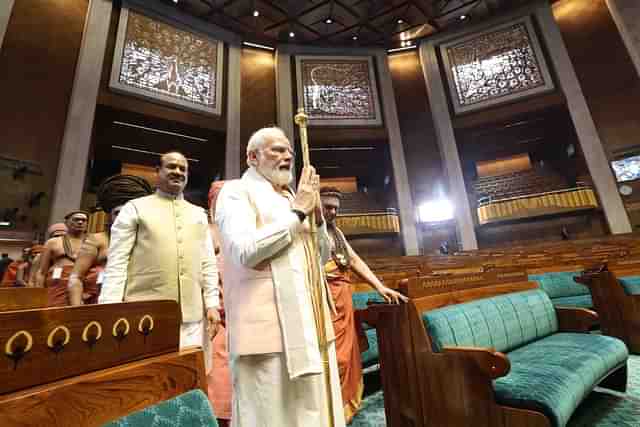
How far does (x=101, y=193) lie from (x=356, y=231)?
999 cm

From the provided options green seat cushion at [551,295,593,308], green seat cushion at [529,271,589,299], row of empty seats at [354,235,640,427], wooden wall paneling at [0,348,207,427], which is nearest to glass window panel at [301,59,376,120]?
green seat cushion at [529,271,589,299]

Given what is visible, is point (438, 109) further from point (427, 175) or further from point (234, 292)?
point (234, 292)

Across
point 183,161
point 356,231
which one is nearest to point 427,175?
point 356,231

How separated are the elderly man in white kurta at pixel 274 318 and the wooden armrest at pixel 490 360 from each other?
0.70 m

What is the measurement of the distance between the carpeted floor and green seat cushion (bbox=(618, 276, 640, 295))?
848mm

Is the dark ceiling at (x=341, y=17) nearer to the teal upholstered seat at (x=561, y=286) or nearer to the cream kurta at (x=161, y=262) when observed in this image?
the teal upholstered seat at (x=561, y=286)

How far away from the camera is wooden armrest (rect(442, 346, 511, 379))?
1290 mm

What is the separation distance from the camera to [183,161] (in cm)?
176

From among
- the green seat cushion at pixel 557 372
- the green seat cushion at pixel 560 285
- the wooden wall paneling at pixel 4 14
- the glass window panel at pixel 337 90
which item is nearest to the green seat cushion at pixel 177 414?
the green seat cushion at pixel 557 372

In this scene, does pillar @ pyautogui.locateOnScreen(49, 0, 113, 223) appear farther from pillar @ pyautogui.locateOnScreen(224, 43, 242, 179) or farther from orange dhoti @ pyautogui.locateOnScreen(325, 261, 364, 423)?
orange dhoti @ pyautogui.locateOnScreen(325, 261, 364, 423)

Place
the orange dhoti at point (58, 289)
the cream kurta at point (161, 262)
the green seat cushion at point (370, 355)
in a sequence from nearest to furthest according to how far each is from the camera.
→ the cream kurta at point (161, 262) → the orange dhoti at point (58, 289) → the green seat cushion at point (370, 355)

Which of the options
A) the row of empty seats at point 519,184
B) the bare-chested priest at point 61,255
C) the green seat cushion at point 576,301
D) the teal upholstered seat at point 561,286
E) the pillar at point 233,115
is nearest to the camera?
the bare-chested priest at point 61,255

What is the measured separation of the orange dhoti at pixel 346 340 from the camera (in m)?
2.03

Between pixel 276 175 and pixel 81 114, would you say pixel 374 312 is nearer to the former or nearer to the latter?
pixel 276 175
